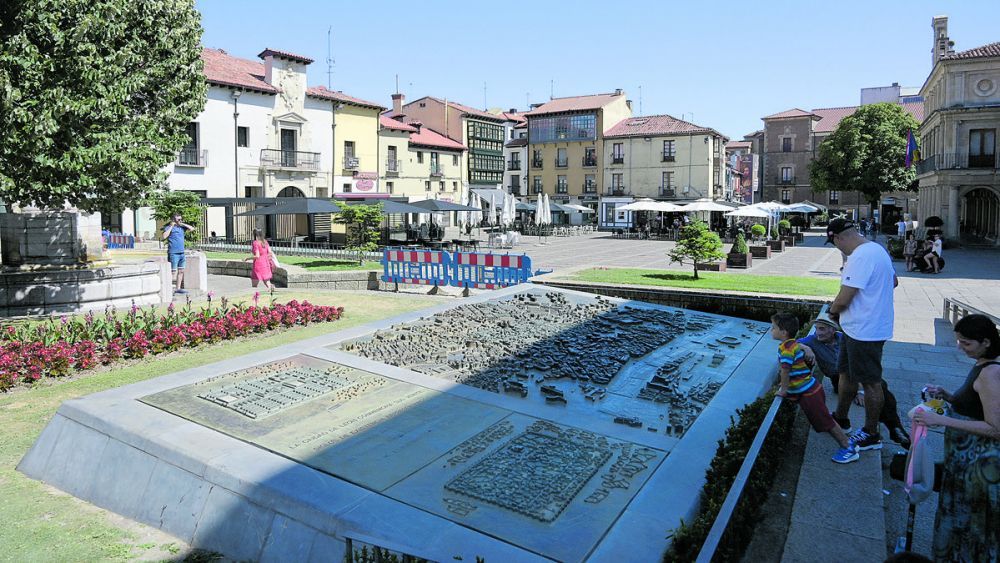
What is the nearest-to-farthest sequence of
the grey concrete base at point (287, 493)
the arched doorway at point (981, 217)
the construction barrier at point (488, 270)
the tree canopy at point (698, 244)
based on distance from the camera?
the grey concrete base at point (287, 493)
the construction barrier at point (488, 270)
the tree canopy at point (698, 244)
the arched doorway at point (981, 217)

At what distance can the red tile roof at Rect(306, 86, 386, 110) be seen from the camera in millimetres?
39153

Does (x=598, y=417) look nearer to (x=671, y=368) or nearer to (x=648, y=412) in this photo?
(x=648, y=412)

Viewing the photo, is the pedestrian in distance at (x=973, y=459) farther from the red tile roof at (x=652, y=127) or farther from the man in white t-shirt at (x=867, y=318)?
the red tile roof at (x=652, y=127)

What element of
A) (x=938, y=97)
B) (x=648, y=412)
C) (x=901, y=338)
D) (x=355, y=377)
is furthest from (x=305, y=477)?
(x=938, y=97)

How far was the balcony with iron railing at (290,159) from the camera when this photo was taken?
36656mm

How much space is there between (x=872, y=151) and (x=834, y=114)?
85.7 ft

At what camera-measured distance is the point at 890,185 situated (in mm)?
51812

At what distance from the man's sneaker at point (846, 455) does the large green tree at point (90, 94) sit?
34.4 ft

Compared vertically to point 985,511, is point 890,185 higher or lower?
higher

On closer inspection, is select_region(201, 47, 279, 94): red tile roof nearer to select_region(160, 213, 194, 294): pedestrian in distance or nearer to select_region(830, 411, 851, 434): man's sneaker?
select_region(160, 213, 194, 294): pedestrian in distance

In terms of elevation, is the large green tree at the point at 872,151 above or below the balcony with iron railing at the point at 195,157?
above

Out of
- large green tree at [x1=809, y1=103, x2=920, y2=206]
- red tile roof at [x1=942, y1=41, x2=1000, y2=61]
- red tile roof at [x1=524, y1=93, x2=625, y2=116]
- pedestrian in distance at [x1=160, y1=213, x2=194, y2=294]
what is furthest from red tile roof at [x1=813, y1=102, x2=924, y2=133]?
pedestrian in distance at [x1=160, y1=213, x2=194, y2=294]

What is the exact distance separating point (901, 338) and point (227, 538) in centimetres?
984

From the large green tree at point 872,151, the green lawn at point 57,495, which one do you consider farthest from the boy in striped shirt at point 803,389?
the large green tree at point 872,151
